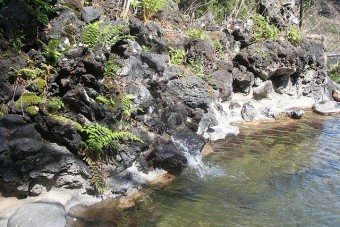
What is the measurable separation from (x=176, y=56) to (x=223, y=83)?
2.20m

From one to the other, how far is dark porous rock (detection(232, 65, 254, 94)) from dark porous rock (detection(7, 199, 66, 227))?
939 centimetres

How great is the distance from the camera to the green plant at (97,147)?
646cm

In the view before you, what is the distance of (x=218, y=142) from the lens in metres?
10.2

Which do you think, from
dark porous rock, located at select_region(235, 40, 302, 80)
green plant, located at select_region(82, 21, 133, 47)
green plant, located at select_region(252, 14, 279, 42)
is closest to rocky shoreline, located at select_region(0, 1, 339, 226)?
green plant, located at select_region(82, 21, 133, 47)

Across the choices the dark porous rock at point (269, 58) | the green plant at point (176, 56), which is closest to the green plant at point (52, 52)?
the green plant at point (176, 56)

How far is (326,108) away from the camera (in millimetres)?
15172

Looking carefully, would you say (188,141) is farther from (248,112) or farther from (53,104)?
(248,112)

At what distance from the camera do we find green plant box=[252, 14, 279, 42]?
1484 cm

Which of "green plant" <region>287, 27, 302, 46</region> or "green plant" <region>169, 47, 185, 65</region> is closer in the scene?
"green plant" <region>169, 47, 185, 65</region>

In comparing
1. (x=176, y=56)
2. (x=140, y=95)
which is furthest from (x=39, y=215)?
(x=176, y=56)

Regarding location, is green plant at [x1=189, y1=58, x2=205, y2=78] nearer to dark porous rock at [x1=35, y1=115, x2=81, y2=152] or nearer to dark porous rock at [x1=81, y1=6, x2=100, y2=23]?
dark porous rock at [x1=81, y1=6, x2=100, y2=23]

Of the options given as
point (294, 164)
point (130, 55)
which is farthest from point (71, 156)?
point (294, 164)

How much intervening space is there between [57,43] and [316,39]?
14233mm

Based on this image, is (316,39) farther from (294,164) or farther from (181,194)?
(181,194)
